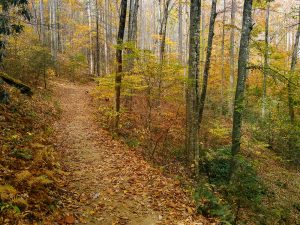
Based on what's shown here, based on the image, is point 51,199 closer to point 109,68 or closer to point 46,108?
point 46,108

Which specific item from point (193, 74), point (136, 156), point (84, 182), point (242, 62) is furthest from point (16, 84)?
point (242, 62)

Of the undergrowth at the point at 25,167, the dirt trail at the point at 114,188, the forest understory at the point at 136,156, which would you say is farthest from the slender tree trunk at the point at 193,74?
the undergrowth at the point at 25,167

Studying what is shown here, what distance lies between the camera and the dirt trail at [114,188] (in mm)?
5094

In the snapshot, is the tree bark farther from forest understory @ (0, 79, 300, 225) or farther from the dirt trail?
the dirt trail

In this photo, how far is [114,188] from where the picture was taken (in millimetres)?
6125

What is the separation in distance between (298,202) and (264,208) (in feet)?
7.97

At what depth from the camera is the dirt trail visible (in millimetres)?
5094

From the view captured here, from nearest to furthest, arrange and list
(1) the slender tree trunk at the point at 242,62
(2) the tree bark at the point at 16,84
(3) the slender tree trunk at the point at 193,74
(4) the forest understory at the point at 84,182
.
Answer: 1. (4) the forest understory at the point at 84,182
2. (3) the slender tree trunk at the point at 193,74
3. (1) the slender tree trunk at the point at 242,62
4. (2) the tree bark at the point at 16,84

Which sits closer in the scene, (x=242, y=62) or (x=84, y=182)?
(x=84, y=182)

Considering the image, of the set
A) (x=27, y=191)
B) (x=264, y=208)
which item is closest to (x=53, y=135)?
(x=27, y=191)

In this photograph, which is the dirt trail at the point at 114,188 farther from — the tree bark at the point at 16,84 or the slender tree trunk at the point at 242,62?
the tree bark at the point at 16,84

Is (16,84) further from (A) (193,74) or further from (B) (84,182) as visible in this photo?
(A) (193,74)

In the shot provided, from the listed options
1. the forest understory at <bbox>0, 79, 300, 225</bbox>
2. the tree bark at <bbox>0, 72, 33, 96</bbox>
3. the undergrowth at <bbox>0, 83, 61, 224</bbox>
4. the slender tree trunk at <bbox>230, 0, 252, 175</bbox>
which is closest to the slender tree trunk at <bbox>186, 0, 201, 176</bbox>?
the forest understory at <bbox>0, 79, 300, 225</bbox>

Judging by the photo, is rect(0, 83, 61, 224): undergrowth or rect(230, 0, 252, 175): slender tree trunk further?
rect(230, 0, 252, 175): slender tree trunk
